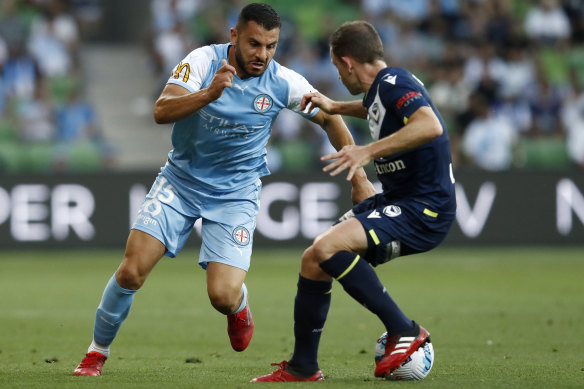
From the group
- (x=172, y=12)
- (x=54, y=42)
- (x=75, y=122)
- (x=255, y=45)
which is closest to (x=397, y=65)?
(x=172, y=12)

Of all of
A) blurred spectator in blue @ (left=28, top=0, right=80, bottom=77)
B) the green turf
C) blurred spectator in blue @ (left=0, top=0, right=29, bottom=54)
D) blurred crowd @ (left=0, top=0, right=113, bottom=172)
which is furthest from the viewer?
blurred spectator in blue @ (left=28, top=0, right=80, bottom=77)

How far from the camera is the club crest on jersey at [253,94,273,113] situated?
663 cm

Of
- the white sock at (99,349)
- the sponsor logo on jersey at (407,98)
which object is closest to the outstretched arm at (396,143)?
the sponsor logo on jersey at (407,98)

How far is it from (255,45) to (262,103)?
438 millimetres

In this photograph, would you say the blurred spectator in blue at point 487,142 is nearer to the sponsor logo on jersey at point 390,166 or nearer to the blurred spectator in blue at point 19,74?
the blurred spectator in blue at point 19,74

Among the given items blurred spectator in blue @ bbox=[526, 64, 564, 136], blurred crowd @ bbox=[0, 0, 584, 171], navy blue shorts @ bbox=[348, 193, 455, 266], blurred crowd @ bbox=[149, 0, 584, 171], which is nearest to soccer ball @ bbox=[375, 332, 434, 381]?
navy blue shorts @ bbox=[348, 193, 455, 266]

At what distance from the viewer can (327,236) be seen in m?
5.74

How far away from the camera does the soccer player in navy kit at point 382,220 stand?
5.71 metres

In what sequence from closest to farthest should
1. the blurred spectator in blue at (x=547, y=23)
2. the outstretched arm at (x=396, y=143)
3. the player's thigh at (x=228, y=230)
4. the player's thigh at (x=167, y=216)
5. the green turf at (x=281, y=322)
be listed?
the outstretched arm at (x=396, y=143) < the green turf at (x=281, y=322) < the player's thigh at (x=167, y=216) < the player's thigh at (x=228, y=230) < the blurred spectator in blue at (x=547, y=23)

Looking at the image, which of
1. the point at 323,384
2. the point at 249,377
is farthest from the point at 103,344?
the point at 323,384

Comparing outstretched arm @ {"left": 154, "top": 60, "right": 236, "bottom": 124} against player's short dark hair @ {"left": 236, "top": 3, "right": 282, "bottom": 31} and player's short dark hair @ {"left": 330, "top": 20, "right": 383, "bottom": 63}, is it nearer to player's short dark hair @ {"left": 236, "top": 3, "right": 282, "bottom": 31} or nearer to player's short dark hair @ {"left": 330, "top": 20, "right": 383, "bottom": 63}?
player's short dark hair @ {"left": 236, "top": 3, "right": 282, "bottom": 31}

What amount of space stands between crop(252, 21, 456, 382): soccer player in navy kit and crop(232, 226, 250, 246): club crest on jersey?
915 mm

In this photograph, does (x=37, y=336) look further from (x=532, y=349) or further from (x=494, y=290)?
(x=494, y=290)

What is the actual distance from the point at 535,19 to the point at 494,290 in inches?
374
